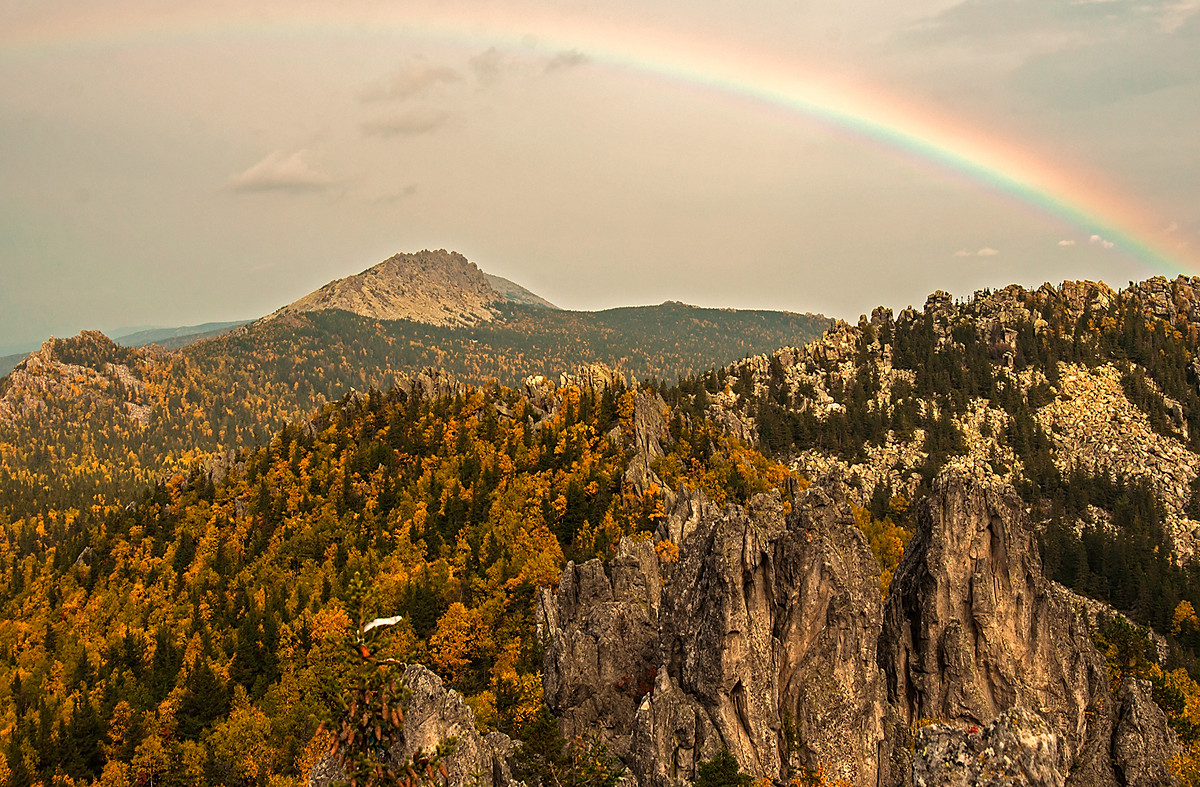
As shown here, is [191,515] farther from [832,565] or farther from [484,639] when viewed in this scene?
[832,565]

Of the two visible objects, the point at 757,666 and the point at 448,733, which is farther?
the point at 757,666

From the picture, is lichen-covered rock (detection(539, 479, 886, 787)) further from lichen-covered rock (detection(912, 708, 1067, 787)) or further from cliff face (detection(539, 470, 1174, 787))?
lichen-covered rock (detection(912, 708, 1067, 787))

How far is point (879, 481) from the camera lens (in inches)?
7387

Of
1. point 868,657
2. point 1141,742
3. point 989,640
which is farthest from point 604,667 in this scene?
point 1141,742

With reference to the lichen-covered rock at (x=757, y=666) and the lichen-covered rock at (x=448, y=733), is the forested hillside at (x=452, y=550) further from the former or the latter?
the lichen-covered rock at (x=448, y=733)

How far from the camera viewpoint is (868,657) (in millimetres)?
58781

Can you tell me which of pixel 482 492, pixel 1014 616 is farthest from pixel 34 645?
pixel 1014 616

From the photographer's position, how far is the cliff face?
2235 inches

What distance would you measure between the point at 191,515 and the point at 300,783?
89156 mm

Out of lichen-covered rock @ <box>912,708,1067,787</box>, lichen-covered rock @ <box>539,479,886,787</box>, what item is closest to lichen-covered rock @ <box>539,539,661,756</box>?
lichen-covered rock @ <box>539,479,886,787</box>

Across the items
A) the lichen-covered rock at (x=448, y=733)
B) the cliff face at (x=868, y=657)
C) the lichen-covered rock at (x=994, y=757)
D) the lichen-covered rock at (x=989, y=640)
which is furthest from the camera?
the lichen-covered rock at (x=989, y=640)

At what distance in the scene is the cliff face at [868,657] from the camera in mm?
56781

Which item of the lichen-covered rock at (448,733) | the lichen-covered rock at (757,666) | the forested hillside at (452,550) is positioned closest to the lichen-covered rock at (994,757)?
the lichen-covered rock at (757,666)

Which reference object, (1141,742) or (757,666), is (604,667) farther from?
(1141,742)
